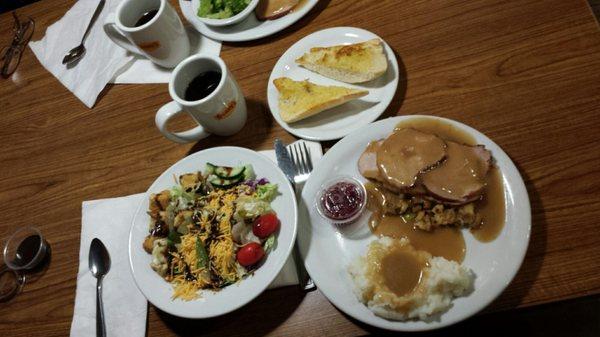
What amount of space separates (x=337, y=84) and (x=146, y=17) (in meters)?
1.00

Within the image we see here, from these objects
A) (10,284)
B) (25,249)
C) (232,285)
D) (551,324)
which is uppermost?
(232,285)

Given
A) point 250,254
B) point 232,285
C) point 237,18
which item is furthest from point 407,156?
point 237,18

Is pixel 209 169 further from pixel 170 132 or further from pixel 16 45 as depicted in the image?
pixel 16 45

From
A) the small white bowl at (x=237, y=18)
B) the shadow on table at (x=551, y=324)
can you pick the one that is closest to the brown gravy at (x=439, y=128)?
the small white bowl at (x=237, y=18)

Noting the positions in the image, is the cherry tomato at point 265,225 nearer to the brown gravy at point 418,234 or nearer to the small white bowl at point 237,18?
the brown gravy at point 418,234

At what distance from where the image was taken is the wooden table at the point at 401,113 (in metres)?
1.44

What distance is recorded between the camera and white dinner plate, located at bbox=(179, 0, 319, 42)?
205 cm

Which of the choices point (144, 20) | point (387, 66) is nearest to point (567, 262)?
point (387, 66)

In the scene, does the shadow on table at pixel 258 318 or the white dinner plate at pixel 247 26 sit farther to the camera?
the white dinner plate at pixel 247 26

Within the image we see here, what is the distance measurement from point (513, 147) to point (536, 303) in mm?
593

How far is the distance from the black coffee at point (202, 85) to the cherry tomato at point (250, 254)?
680mm

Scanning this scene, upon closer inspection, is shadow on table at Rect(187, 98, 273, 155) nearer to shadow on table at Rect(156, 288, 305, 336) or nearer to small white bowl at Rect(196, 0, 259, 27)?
small white bowl at Rect(196, 0, 259, 27)

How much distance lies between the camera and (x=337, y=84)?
6.20ft

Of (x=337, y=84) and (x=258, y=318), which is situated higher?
(x=337, y=84)
